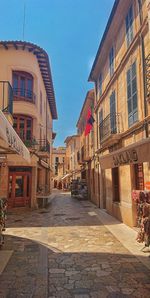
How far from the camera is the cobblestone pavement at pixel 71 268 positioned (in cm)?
420

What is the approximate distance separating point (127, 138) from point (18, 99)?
10.4m

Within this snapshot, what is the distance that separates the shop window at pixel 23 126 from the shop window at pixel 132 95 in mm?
10017

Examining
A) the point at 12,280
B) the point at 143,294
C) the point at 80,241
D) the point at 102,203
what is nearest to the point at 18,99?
the point at 102,203

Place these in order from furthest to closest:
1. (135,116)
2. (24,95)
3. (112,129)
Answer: (24,95) < (112,129) < (135,116)

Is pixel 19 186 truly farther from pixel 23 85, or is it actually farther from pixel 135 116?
pixel 135 116

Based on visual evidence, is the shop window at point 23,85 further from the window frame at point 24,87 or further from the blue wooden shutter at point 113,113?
the blue wooden shutter at point 113,113

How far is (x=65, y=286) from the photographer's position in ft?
14.5

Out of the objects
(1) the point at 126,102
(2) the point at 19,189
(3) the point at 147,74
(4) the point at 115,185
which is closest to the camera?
(3) the point at 147,74

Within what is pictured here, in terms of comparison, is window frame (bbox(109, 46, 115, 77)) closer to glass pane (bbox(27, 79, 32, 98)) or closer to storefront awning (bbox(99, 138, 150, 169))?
storefront awning (bbox(99, 138, 150, 169))

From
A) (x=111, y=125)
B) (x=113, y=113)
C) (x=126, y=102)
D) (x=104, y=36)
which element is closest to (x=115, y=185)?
(x=111, y=125)

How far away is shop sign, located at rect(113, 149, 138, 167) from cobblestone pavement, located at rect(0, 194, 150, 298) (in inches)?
100

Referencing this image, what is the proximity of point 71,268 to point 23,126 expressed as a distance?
13.8 m

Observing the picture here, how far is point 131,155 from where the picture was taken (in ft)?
18.7

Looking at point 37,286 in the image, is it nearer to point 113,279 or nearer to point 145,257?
point 113,279
